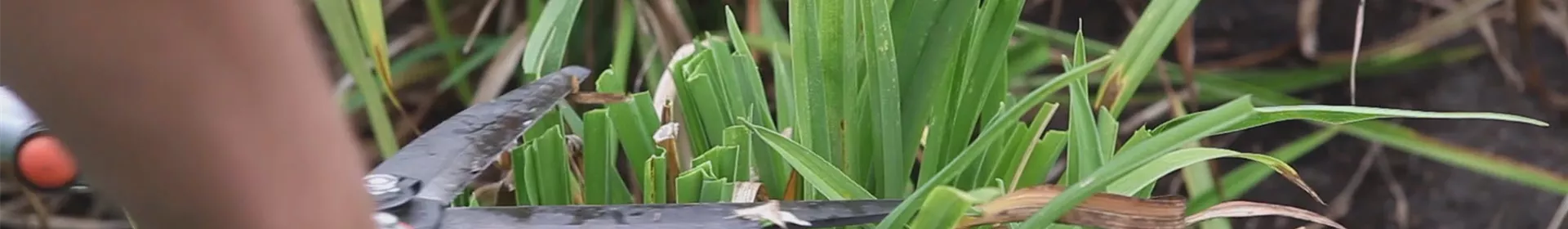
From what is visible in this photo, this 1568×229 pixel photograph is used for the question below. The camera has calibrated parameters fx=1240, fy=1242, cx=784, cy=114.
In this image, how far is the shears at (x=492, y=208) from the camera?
0.24m

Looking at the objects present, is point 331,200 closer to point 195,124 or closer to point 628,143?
point 195,124

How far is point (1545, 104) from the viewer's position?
559 mm

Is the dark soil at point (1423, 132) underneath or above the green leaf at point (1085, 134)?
underneath

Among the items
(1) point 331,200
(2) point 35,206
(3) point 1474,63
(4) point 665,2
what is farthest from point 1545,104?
(2) point 35,206

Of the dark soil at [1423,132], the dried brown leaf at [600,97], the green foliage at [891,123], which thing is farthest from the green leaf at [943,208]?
the dark soil at [1423,132]

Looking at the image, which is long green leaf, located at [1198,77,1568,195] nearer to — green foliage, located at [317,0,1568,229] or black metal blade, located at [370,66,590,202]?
green foliage, located at [317,0,1568,229]

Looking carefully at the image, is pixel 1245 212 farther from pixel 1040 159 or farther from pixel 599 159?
pixel 599 159

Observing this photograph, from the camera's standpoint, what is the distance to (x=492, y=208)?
260 mm

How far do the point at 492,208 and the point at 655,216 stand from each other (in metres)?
0.04

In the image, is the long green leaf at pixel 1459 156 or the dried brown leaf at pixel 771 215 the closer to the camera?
the dried brown leaf at pixel 771 215

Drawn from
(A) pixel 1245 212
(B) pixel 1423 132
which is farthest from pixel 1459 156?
(A) pixel 1245 212

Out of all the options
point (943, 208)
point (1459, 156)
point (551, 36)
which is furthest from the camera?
point (1459, 156)

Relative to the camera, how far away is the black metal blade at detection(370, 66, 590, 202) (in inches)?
10.3

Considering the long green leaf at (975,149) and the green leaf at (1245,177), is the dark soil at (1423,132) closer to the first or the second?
the green leaf at (1245,177)
